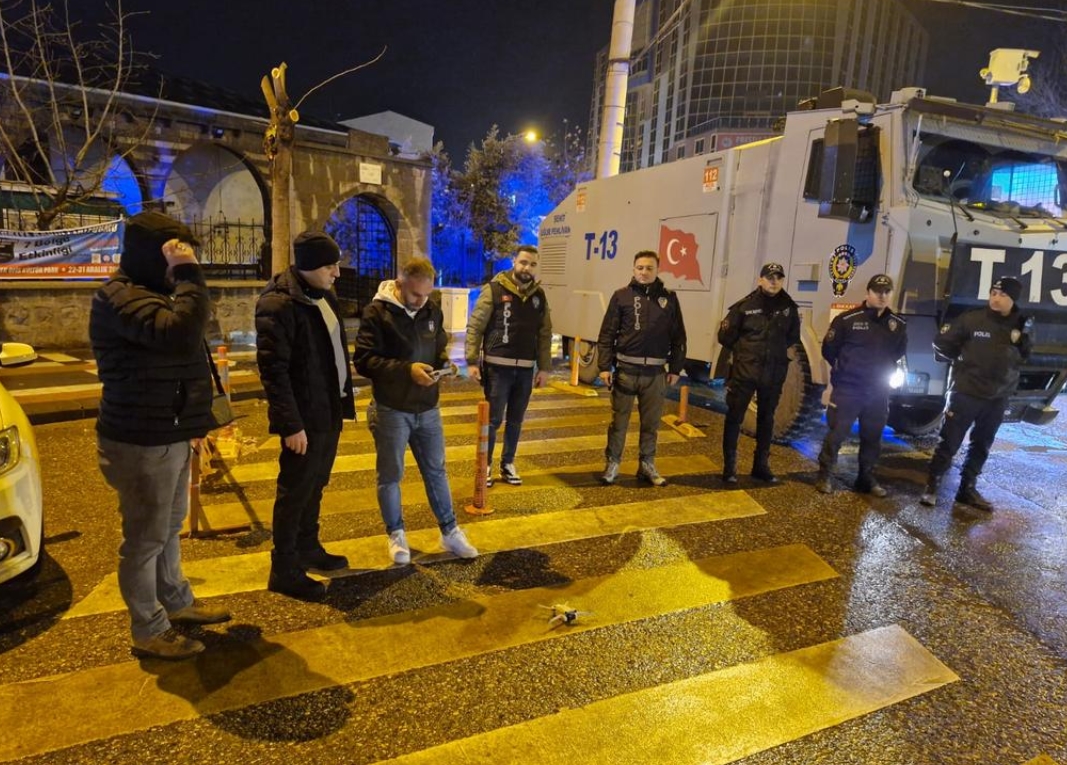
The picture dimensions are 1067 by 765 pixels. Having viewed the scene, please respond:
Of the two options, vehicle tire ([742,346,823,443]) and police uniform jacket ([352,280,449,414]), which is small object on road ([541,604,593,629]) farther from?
vehicle tire ([742,346,823,443])

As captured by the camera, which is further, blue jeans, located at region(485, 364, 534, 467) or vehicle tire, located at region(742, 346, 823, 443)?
vehicle tire, located at region(742, 346, 823, 443)

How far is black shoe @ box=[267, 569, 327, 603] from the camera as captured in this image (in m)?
3.59

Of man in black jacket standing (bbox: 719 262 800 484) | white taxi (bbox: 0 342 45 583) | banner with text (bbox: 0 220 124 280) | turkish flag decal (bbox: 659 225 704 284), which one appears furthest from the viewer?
banner with text (bbox: 0 220 124 280)

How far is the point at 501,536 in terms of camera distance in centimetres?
456

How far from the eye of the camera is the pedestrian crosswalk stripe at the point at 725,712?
2.56 m

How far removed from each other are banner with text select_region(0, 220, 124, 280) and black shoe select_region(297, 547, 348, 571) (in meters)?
9.60

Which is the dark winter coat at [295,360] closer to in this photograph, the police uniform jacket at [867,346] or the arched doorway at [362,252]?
the police uniform jacket at [867,346]

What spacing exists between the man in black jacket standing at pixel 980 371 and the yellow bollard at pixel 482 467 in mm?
3777

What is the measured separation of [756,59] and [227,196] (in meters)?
51.7

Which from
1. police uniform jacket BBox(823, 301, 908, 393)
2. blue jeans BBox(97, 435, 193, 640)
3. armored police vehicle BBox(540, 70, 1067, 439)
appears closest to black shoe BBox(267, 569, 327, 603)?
blue jeans BBox(97, 435, 193, 640)

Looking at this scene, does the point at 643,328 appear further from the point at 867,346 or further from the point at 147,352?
the point at 147,352

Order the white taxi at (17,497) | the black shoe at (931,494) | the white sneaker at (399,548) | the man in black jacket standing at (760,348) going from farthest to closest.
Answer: the man in black jacket standing at (760,348), the black shoe at (931,494), the white sneaker at (399,548), the white taxi at (17,497)

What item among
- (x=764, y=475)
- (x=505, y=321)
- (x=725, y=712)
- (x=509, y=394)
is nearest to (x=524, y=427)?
(x=509, y=394)

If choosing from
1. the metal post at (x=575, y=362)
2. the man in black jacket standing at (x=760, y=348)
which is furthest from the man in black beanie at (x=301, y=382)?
the metal post at (x=575, y=362)
